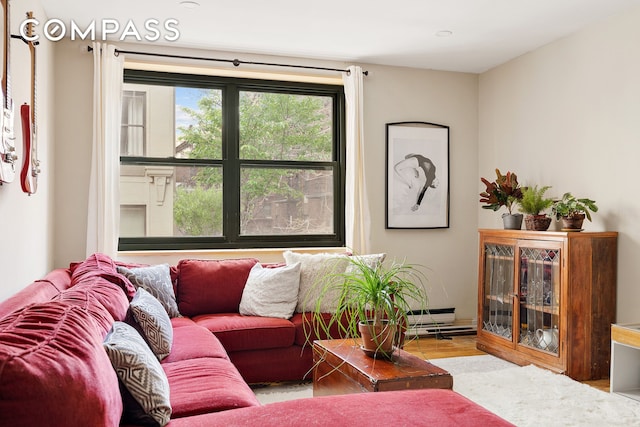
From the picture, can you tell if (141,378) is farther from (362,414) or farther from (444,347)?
(444,347)

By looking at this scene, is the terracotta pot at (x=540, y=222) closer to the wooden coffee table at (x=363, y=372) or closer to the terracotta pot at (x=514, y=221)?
the terracotta pot at (x=514, y=221)

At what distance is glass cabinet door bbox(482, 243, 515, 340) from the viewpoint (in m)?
4.25

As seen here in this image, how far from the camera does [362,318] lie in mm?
2525

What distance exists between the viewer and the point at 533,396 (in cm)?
331

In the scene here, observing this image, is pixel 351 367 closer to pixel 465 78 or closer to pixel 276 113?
pixel 276 113

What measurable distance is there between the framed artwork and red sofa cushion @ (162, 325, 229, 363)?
2438 millimetres

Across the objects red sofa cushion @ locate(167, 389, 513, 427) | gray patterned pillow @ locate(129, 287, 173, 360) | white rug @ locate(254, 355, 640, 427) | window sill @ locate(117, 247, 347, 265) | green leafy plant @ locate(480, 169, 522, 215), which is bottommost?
white rug @ locate(254, 355, 640, 427)

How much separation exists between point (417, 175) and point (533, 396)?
7.91 feet

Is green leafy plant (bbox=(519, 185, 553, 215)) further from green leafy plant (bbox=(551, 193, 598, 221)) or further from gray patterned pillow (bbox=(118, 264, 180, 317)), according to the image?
gray patterned pillow (bbox=(118, 264, 180, 317))

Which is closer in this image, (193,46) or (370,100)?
(193,46)

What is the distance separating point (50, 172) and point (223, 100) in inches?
60.7

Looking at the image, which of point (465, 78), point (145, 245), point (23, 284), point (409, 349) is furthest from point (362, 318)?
A: point (465, 78)

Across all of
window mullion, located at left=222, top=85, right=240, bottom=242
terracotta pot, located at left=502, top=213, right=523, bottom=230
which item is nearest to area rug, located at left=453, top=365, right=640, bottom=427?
terracotta pot, located at left=502, top=213, right=523, bottom=230

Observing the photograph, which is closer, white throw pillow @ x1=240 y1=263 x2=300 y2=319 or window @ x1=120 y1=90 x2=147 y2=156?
white throw pillow @ x1=240 y1=263 x2=300 y2=319
